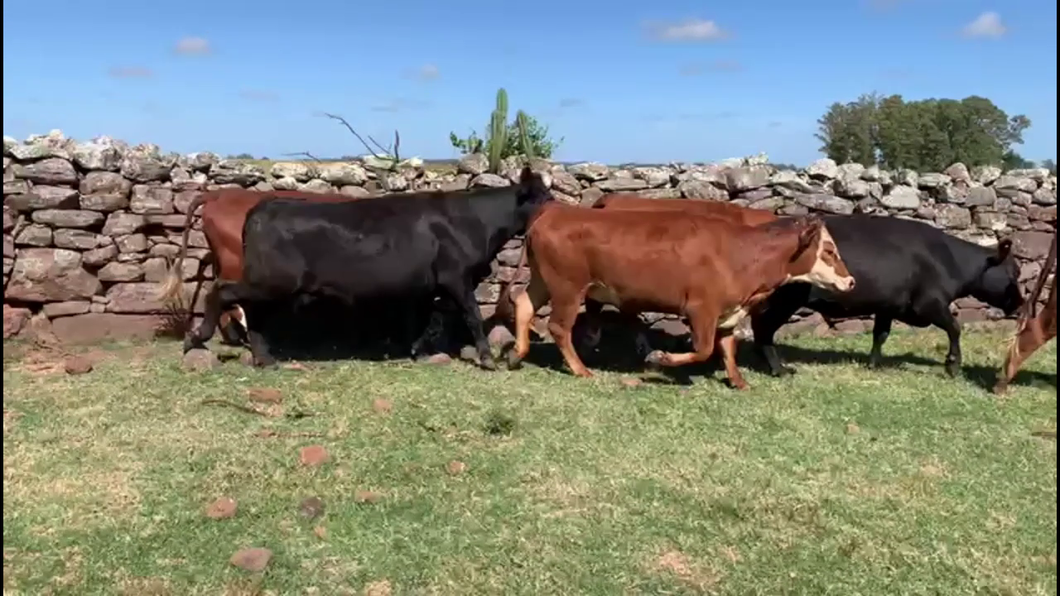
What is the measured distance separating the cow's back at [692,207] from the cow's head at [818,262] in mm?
1186

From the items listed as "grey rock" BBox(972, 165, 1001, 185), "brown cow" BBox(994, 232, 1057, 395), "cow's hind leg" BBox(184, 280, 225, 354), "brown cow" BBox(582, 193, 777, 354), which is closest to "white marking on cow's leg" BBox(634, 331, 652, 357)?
"brown cow" BBox(582, 193, 777, 354)

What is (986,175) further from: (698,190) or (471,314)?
(471,314)

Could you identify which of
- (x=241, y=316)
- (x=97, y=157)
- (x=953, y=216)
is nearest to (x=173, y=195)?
(x=97, y=157)

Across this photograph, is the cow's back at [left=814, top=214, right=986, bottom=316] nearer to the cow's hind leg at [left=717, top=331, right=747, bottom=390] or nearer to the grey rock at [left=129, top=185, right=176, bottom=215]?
the cow's hind leg at [left=717, top=331, right=747, bottom=390]

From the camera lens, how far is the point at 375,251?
8.20 metres

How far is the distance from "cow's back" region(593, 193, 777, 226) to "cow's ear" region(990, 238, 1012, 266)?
6.26 ft

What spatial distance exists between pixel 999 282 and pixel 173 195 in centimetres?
739

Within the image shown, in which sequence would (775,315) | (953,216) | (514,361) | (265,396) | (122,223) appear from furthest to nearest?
(953,216), (122,223), (775,315), (514,361), (265,396)

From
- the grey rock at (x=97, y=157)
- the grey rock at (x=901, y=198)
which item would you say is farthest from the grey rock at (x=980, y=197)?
the grey rock at (x=97, y=157)

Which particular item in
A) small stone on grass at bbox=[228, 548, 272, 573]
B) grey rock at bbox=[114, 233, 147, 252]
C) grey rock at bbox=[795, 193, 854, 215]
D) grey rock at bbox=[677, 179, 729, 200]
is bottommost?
small stone on grass at bbox=[228, 548, 272, 573]

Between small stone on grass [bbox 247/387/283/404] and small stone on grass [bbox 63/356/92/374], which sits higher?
small stone on grass [bbox 247/387/283/404]

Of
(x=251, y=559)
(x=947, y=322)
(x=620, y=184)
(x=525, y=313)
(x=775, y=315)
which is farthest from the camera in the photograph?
(x=620, y=184)

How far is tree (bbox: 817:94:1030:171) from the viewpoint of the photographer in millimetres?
18859

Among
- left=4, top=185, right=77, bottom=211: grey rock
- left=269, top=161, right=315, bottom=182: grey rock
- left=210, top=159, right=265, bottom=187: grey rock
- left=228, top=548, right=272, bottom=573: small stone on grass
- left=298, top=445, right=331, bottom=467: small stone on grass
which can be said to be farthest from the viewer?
left=269, top=161, right=315, bottom=182: grey rock
